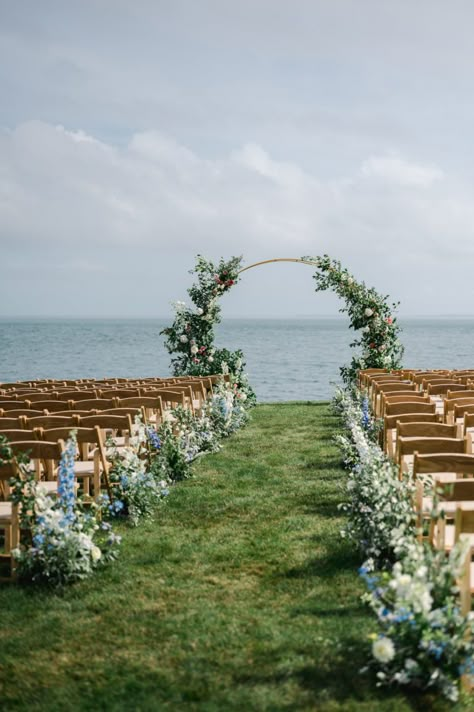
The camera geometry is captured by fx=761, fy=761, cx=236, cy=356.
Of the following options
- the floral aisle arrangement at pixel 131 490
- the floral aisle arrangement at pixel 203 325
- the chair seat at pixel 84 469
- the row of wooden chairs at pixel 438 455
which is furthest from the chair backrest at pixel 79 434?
the floral aisle arrangement at pixel 203 325

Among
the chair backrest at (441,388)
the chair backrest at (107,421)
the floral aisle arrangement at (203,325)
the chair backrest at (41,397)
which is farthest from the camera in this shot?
the floral aisle arrangement at (203,325)

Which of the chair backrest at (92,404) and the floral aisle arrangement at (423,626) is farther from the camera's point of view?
the chair backrest at (92,404)

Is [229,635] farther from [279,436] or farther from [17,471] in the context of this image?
[279,436]

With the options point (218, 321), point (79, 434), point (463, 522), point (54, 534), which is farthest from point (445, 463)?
point (218, 321)

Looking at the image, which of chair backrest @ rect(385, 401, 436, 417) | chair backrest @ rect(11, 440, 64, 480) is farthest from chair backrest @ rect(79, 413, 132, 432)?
chair backrest @ rect(385, 401, 436, 417)

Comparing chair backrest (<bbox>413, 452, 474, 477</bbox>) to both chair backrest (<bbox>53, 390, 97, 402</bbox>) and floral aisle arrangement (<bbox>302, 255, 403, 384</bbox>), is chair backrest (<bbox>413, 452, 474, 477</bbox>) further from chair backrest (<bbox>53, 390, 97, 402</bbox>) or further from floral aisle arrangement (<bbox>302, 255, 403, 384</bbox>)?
floral aisle arrangement (<bbox>302, 255, 403, 384</bbox>)

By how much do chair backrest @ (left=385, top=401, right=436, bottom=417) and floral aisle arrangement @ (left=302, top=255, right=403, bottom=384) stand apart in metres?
9.43

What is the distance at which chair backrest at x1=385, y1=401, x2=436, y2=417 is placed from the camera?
8594 mm

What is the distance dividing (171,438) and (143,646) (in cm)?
469

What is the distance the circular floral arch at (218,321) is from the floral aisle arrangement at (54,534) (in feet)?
41.5

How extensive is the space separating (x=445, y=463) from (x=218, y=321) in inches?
519

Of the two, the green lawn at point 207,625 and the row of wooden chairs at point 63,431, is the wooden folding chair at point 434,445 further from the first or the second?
the row of wooden chairs at point 63,431

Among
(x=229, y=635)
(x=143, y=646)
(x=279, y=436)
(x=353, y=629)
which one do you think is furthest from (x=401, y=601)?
(x=279, y=436)

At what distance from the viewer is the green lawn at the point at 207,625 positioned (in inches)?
151
